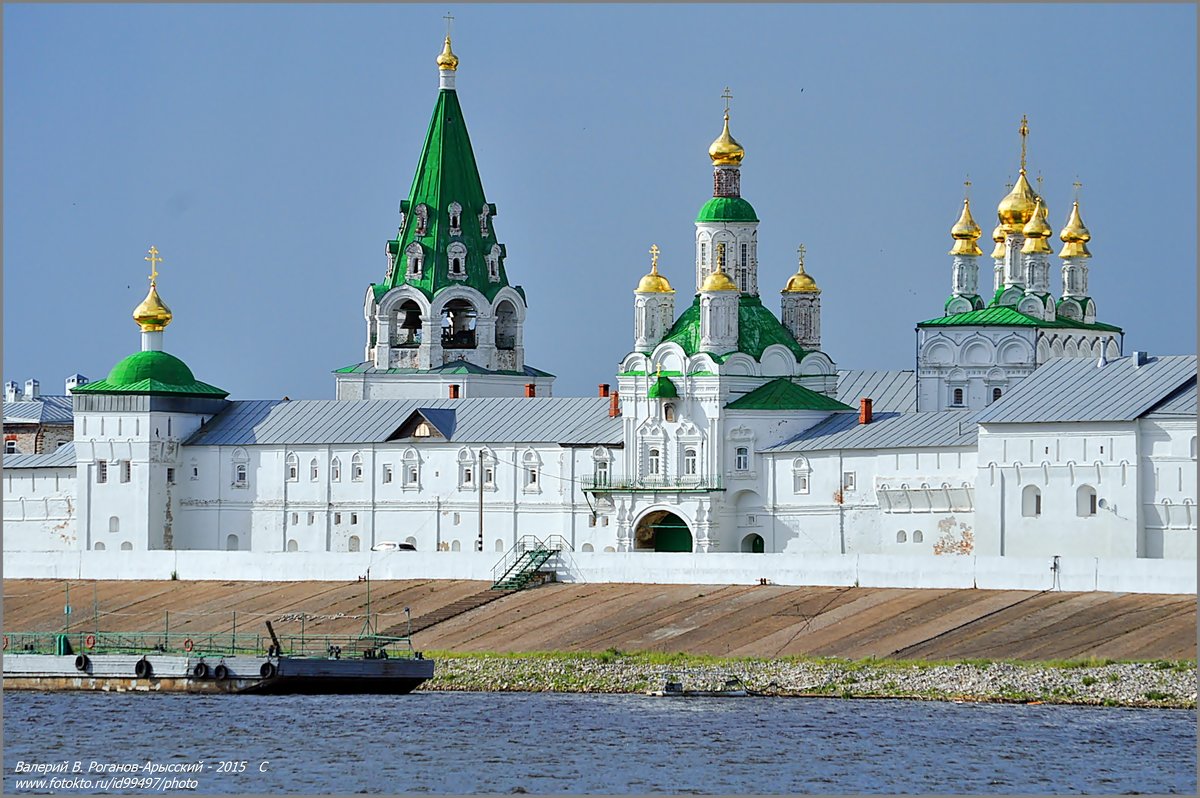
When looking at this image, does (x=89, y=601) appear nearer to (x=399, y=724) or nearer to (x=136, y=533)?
(x=136, y=533)

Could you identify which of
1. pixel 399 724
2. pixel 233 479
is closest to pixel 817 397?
pixel 233 479

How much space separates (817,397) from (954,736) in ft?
81.5

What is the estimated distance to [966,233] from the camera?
87.5m

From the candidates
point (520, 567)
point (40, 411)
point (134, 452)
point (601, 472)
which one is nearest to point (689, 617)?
point (520, 567)

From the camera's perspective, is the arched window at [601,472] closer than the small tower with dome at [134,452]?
Yes

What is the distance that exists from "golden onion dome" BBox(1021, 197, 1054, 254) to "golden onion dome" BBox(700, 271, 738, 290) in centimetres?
1518

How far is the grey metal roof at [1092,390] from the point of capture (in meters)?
63.6

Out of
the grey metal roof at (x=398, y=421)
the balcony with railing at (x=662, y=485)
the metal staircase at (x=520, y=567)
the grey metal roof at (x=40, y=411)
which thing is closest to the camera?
the metal staircase at (x=520, y=567)

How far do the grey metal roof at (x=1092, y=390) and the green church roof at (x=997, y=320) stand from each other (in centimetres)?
1611

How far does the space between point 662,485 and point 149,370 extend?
1515 cm

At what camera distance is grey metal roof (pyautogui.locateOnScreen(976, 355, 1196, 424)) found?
63562 millimetres

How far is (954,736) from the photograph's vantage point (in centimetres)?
Answer: 4809

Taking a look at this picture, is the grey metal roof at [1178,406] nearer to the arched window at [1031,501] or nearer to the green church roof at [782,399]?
the arched window at [1031,501]

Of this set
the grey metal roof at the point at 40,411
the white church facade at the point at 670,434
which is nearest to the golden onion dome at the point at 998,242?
the white church facade at the point at 670,434
